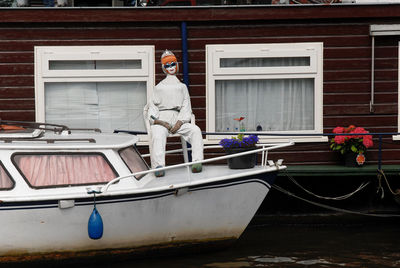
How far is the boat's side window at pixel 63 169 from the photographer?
7.65 m

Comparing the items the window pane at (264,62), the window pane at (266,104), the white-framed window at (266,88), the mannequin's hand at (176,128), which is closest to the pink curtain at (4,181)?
the mannequin's hand at (176,128)

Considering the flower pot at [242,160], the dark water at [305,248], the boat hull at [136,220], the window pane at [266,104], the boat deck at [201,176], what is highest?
the window pane at [266,104]

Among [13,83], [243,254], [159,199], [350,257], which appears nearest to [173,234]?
[159,199]

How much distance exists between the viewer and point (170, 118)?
29.5ft

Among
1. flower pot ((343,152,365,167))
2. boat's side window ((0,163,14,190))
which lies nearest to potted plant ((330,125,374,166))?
flower pot ((343,152,365,167))

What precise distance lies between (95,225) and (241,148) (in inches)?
82.5

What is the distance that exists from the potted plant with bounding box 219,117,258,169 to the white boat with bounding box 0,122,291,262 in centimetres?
11

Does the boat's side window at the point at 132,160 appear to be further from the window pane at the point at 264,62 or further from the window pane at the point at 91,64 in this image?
the window pane at the point at 264,62

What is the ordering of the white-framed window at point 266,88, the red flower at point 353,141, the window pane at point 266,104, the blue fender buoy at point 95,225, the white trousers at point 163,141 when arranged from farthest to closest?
the window pane at point 266,104 → the white-framed window at point 266,88 → the red flower at point 353,141 → the white trousers at point 163,141 → the blue fender buoy at point 95,225

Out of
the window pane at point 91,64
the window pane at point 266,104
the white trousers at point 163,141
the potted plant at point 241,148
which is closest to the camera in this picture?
the potted plant at point 241,148

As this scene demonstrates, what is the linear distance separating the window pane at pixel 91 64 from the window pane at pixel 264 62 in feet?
4.72

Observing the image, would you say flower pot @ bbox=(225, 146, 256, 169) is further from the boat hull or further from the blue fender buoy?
the blue fender buoy

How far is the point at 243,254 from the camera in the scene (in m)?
8.87

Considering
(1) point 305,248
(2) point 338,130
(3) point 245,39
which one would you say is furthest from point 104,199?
(2) point 338,130
